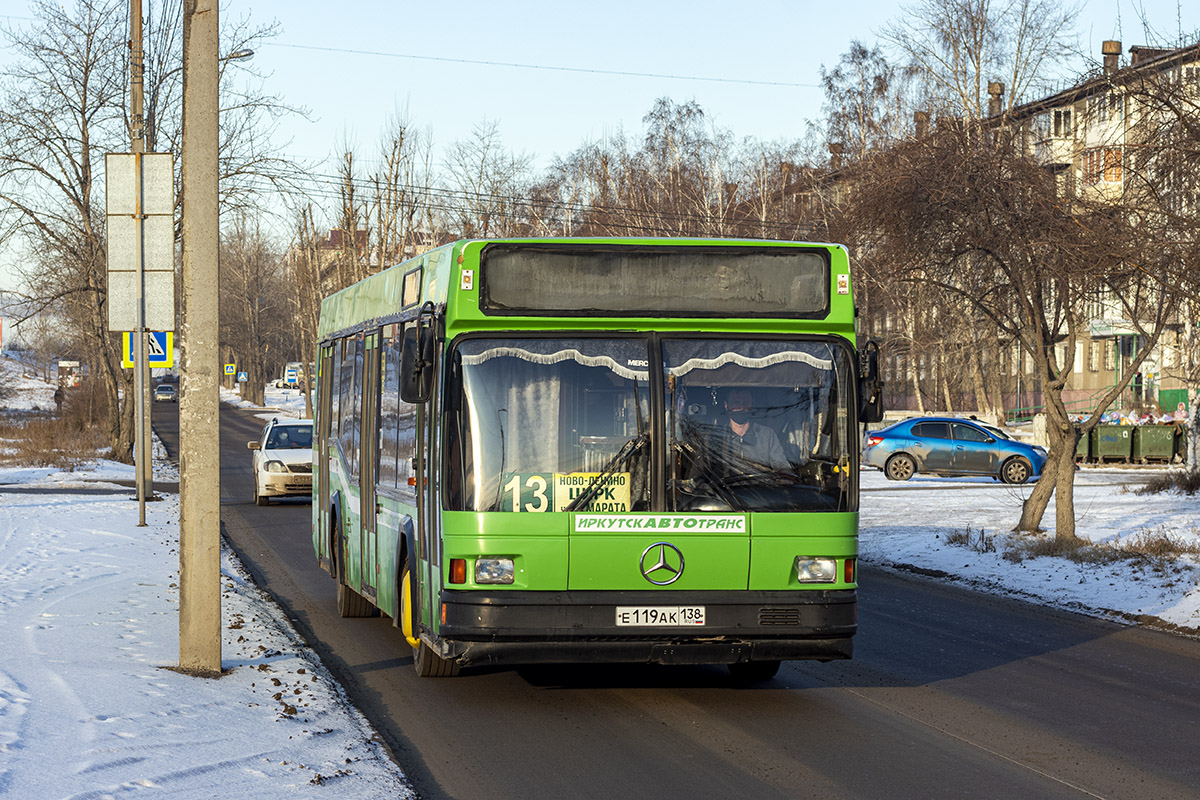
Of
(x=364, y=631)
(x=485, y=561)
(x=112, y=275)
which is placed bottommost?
(x=364, y=631)

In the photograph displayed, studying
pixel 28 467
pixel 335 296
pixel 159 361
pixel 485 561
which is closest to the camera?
pixel 485 561

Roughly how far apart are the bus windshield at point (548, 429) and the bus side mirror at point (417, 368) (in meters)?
0.22

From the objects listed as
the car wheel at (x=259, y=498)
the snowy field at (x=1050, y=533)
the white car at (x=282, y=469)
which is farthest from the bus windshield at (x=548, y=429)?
the car wheel at (x=259, y=498)

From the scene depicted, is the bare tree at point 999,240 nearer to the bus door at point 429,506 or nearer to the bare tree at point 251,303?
the bus door at point 429,506

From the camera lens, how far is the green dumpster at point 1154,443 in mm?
41438

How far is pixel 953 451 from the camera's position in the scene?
35.5 metres

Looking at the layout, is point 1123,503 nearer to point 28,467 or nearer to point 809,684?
point 809,684

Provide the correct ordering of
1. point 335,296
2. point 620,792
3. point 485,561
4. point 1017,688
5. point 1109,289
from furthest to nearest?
point 1109,289 < point 335,296 < point 1017,688 < point 485,561 < point 620,792

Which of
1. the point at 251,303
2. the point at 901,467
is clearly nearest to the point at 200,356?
the point at 901,467

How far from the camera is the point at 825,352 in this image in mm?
8945

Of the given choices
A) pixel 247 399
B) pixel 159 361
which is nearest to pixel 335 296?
pixel 159 361

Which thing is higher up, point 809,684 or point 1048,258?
point 1048,258

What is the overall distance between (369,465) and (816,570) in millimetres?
4182

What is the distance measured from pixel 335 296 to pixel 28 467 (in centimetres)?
2493
